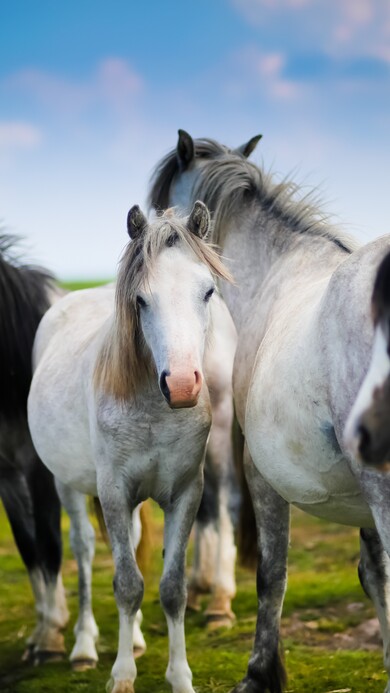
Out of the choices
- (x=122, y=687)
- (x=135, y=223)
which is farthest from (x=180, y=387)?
(x=122, y=687)

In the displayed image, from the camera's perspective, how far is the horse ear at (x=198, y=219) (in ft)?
14.8

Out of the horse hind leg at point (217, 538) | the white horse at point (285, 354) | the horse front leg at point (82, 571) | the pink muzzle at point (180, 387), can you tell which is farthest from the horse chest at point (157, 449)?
the horse hind leg at point (217, 538)

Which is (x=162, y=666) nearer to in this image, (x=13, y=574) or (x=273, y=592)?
(x=273, y=592)

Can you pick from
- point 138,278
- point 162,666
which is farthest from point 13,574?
point 138,278

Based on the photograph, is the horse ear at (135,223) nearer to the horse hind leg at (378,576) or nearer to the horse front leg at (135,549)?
the horse hind leg at (378,576)

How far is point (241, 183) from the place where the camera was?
545cm

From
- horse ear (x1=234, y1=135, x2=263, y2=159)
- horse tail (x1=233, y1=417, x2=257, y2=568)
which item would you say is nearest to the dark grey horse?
horse tail (x1=233, y1=417, x2=257, y2=568)

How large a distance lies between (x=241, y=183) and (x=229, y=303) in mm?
714

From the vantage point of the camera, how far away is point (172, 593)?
15.4ft

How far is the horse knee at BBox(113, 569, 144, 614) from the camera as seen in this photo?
15.3 feet

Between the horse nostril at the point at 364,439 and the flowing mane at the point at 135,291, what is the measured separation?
5.49 feet

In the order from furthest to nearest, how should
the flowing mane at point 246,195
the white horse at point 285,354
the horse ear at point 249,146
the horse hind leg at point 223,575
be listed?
the horse hind leg at point 223,575 < the horse ear at point 249,146 < the flowing mane at point 246,195 < the white horse at point 285,354

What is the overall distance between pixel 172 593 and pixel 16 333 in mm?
2652

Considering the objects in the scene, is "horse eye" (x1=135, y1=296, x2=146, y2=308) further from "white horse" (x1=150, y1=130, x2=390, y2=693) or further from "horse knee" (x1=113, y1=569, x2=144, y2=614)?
"horse knee" (x1=113, y1=569, x2=144, y2=614)
